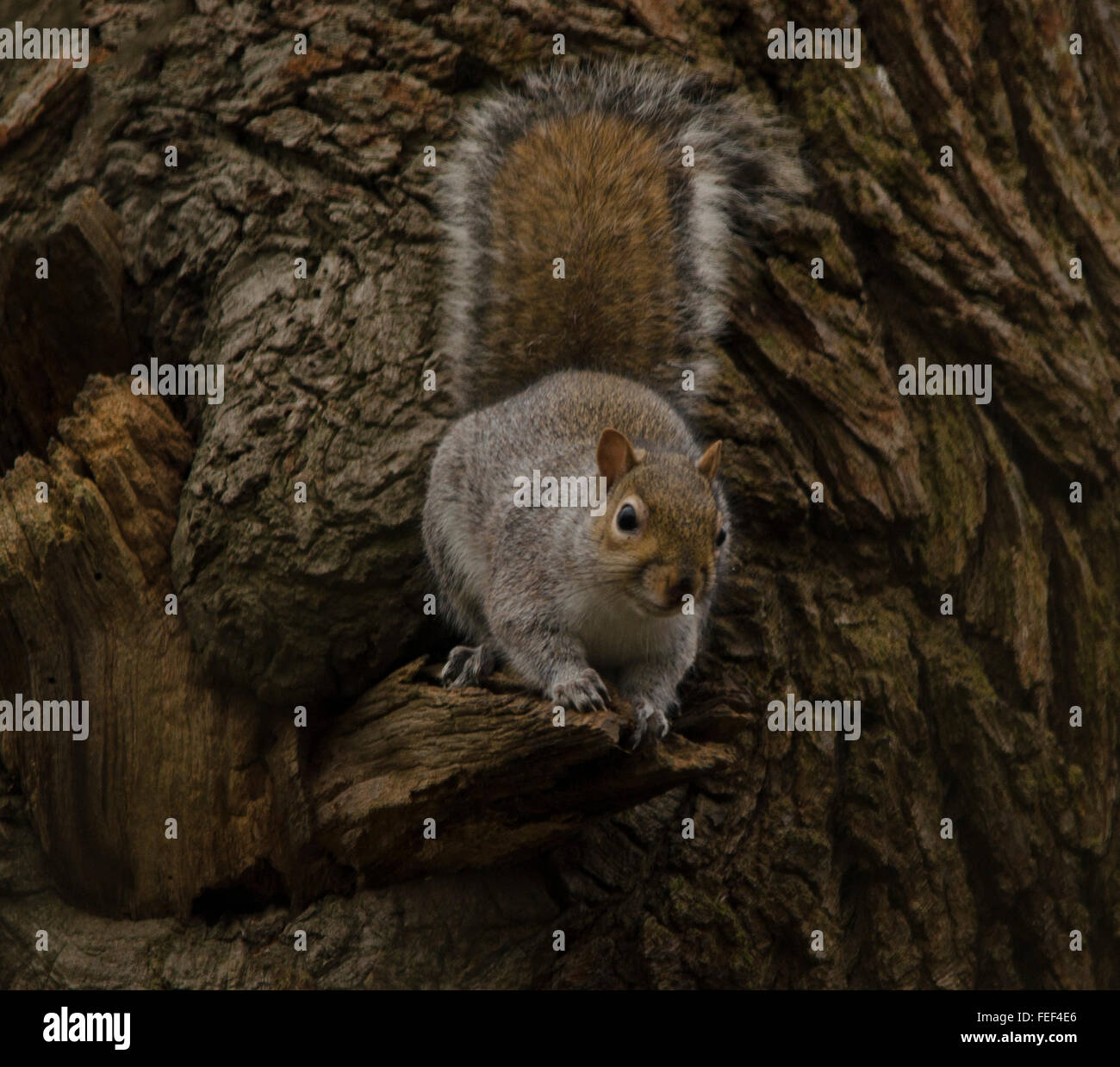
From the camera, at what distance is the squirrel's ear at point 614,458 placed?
7.78ft

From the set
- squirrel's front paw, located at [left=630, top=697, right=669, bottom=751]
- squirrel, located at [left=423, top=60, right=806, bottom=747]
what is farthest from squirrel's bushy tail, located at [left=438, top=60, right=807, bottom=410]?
squirrel's front paw, located at [left=630, top=697, right=669, bottom=751]

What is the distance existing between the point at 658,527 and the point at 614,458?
0.60 ft

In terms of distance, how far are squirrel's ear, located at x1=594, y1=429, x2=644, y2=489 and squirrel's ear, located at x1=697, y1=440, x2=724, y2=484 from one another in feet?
0.43

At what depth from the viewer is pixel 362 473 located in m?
2.54

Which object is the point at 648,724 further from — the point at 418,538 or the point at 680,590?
the point at 418,538

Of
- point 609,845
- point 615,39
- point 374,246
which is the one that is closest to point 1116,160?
point 615,39

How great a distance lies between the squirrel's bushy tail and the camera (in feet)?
9.00

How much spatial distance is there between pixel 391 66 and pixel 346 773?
158 cm

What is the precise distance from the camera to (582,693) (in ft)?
7.47

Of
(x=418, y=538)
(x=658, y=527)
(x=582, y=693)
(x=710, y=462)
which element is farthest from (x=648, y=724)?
(x=418, y=538)

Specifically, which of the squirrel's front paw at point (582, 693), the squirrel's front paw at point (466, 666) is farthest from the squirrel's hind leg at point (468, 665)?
the squirrel's front paw at point (582, 693)

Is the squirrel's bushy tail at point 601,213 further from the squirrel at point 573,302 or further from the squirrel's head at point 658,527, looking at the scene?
the squirrel's head at point 658,527

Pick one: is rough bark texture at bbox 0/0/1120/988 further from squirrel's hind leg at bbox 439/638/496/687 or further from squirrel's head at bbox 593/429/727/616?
squirrel's head at bbox 593/429/727/616
